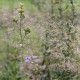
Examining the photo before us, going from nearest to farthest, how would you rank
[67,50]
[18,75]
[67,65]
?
[67,65], [67,50], [18,75]

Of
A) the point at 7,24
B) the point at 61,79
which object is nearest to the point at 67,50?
the point at 61,79

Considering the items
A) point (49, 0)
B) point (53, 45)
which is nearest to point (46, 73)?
point (53, 45)

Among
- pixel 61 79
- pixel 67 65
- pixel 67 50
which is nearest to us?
pixel 67 65

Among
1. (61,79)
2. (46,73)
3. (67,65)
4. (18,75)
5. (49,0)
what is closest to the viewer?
(67,65)

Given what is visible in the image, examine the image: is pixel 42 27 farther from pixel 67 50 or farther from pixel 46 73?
pixel 46 73

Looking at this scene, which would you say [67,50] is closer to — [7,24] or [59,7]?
[59,7]

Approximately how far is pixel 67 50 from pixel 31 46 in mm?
372

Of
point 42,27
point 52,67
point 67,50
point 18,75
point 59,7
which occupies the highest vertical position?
point 59,7

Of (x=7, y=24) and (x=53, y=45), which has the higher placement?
(x=7, y=24)

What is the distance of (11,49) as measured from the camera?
318 centimetres

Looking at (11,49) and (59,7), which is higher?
(59,7)

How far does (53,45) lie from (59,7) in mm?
574

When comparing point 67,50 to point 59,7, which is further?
point 59,7

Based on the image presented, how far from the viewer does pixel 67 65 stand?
6.11ft
